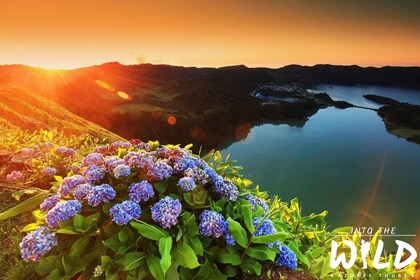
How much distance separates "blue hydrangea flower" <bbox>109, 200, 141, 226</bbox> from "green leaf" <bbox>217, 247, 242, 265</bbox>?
834mm

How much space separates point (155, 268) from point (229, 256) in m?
0.67

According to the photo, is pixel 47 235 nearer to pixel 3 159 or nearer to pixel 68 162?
pixel 68 162

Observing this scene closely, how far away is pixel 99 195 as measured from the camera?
3.08 meters

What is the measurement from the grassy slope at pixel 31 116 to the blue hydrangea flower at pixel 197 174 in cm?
833

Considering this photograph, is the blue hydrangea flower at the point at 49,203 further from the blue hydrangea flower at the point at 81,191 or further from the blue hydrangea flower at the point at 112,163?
the blue hydrangea flower at the point at 112,163

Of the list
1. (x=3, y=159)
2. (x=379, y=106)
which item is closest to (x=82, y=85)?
(x=3, y=159)

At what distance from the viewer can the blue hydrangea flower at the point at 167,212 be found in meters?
2.90

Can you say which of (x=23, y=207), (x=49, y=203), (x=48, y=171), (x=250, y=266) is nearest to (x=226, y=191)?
(x=250, y=266)

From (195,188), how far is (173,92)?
12317 cm

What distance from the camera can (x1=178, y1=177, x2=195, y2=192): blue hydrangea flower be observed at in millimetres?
3174

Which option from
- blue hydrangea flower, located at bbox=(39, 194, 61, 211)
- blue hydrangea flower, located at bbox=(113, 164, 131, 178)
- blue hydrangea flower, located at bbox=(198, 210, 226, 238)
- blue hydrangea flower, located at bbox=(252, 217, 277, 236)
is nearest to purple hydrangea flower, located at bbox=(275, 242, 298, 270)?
blue hydrangea flower, located at bbox=(252, 217, 277, 236)

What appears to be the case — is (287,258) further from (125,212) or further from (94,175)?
(94,175)

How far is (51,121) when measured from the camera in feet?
40.0

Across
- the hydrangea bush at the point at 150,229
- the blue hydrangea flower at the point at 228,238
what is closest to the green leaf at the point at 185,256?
the hydrangea bush at the point at 150,229
